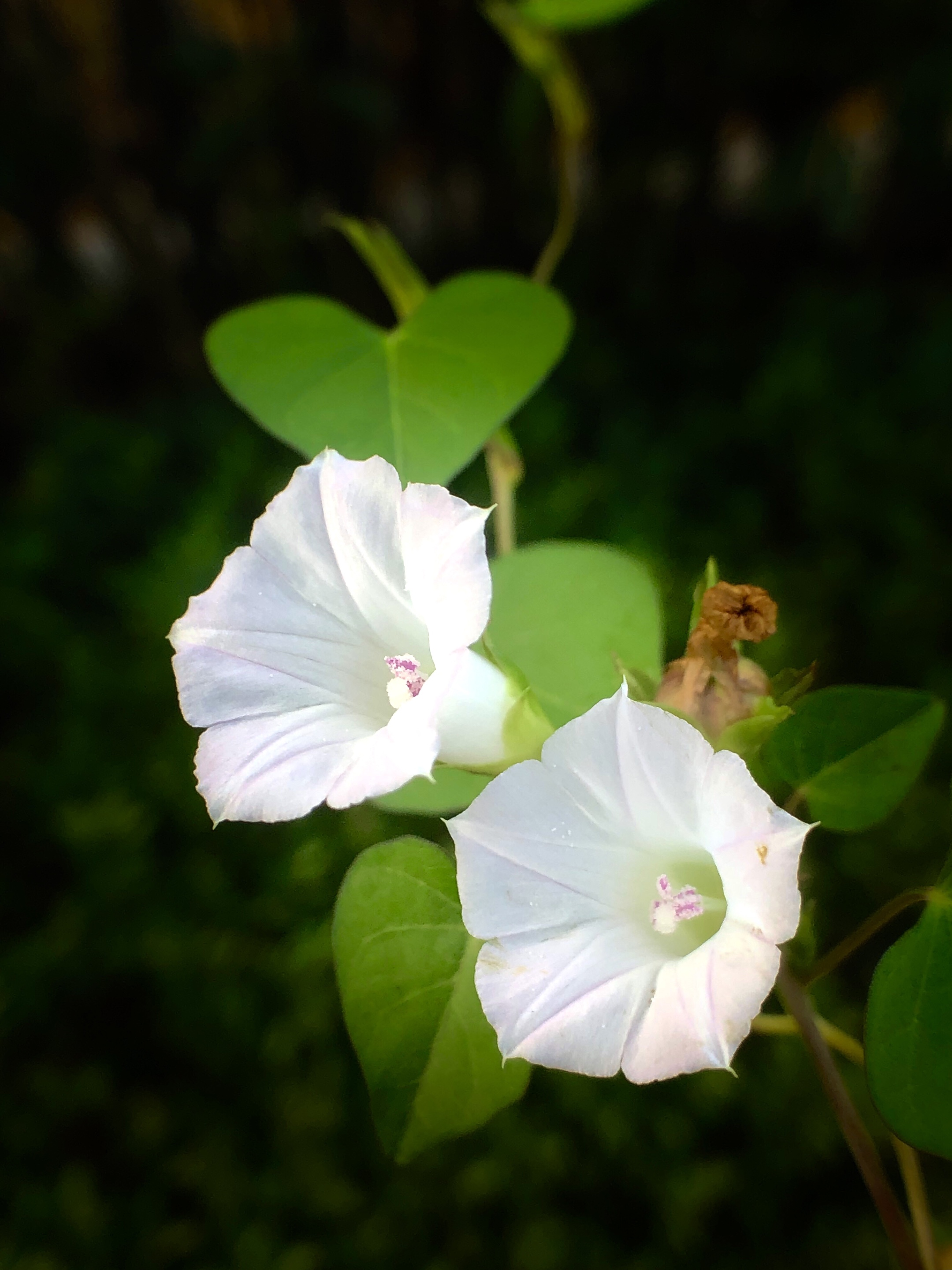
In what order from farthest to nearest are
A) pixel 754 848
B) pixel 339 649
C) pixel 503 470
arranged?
pixel 503 470 < pixel 339 649 < pixel 754 848

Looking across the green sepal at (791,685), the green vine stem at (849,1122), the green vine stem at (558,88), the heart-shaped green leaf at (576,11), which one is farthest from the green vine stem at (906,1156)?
the heart-shaped green leaf at (576,11)

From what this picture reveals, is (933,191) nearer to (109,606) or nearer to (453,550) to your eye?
(109,606)

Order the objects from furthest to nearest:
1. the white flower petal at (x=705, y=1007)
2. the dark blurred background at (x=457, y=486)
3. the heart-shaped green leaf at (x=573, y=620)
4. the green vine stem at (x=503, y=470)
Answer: the dark blurred background at (x=457, y=486) < the green vine stem at (x=503, y=470) < the heart-shaped green leaf at (x=573, y=620) < the white flower petal at (x=705, y=1007)

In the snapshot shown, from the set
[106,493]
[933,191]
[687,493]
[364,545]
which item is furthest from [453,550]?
[933,191]

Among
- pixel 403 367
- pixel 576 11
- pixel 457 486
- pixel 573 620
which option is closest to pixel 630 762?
pixel 573 620

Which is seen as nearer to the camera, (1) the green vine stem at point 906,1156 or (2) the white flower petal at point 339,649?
(2) the white flower petal at point 339,649

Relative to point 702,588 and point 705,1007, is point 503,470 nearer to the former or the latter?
point 702,588

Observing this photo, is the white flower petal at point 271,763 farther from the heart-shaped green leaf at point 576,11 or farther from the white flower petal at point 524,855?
the heart-shaped green leaf at point 576,11
